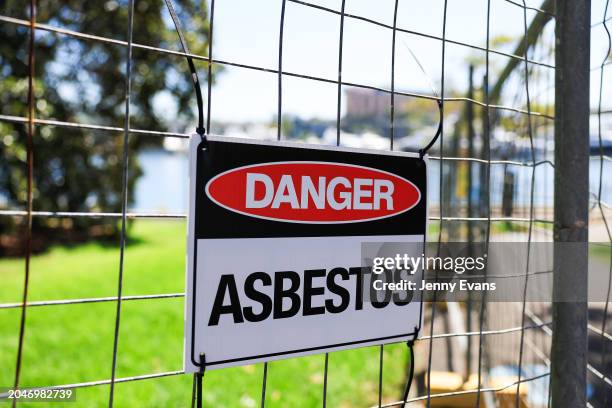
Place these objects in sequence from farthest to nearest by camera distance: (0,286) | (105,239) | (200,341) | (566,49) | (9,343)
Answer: (105,239)
(0,286)
(9,343)
(566,49)
(200,341)

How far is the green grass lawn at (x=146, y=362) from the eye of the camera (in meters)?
2.94

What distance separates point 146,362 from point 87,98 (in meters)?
8.57

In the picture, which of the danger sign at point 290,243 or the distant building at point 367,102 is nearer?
the danger sign at point 290,243

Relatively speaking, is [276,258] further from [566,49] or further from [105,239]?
[105,239]

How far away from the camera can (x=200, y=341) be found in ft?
3.05

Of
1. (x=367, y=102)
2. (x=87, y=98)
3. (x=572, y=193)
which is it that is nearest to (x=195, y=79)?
(x=572, y=193)

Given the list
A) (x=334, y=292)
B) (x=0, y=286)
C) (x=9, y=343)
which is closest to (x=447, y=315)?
(x=9, y=343)

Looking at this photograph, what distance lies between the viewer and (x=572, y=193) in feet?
3.94

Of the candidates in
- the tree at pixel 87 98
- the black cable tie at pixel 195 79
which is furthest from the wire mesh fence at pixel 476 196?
the tree at pixel 87 98

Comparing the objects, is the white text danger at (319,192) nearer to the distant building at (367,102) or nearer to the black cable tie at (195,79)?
the black cable tie at (195,79)

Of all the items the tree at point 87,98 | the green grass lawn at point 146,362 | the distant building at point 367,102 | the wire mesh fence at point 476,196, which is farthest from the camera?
the tree at point 87,98

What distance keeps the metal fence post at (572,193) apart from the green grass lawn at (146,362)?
188cm

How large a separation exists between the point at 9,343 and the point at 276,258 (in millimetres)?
3768

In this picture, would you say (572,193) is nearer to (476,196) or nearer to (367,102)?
(476,196)
